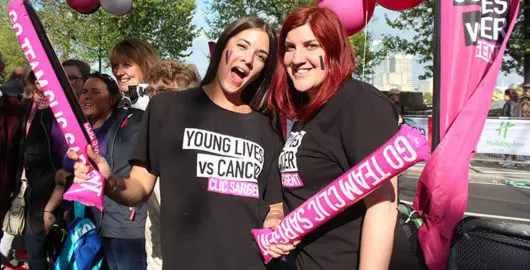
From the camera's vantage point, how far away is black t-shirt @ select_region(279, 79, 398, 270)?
1.49 m

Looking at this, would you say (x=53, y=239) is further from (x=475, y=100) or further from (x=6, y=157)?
(x=475, y=100)

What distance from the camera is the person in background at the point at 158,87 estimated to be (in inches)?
108

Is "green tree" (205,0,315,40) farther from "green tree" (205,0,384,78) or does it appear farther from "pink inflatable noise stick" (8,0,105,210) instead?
"pink inflatable noise stick" (8,0,105,210)

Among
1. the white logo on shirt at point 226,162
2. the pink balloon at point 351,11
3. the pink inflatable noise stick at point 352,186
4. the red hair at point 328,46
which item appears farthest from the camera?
the pink balloon at point 351,11

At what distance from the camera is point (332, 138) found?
1.57m

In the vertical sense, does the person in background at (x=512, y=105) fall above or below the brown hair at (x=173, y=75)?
below

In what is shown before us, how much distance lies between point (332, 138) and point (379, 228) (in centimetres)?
34

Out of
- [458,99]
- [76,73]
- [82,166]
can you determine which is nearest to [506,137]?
[458,99]

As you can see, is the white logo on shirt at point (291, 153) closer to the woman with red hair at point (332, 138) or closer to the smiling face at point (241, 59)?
the woman with red hair at point (332, 138)

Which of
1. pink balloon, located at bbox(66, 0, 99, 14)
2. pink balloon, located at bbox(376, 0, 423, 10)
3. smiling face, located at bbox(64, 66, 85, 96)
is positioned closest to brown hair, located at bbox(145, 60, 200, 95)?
smiling face, located at bbox(64, 66, 85, 96)

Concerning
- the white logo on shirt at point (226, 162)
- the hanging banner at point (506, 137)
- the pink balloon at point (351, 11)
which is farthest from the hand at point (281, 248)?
the hanging banner at point (506, 137)

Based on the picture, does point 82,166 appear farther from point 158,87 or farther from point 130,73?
point 130,73

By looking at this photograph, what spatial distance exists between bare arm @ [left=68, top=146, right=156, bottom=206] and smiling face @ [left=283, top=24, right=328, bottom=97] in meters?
0.73

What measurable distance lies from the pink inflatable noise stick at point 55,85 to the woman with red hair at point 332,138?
2.32 ft
